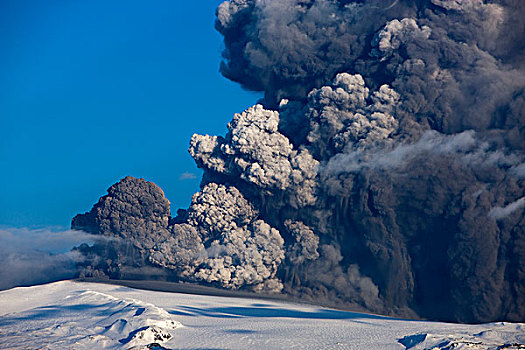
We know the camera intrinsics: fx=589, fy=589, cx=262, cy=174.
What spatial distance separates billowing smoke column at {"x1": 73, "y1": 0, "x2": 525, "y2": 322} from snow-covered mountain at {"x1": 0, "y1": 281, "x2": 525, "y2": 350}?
9.79 meters

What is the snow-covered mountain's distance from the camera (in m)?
19.8

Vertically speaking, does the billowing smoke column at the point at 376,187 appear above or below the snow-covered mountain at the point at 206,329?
above

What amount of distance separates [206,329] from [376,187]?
19.3 meters

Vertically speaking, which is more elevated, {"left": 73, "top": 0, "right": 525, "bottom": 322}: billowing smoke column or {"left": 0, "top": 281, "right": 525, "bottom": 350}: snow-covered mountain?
{"left": 73, "top": 0, "right": 525, "bottom": 322}: billowing smoke column

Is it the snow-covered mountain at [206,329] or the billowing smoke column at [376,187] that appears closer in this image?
the snow-covered mountain at [206,329]

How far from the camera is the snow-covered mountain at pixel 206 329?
19.8 meters

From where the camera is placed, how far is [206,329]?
76.9ft

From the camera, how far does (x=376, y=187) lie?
129ft

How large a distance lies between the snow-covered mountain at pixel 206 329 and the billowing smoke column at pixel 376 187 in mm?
9792

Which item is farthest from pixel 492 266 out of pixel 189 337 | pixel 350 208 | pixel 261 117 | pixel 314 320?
pixel 189 337

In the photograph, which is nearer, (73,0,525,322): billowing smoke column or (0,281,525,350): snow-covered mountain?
(0,281,525,350): snow-covered mountain

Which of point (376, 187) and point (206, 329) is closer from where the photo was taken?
point (206, 329)

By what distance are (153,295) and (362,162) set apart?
16.0 m

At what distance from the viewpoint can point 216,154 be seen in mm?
43594
